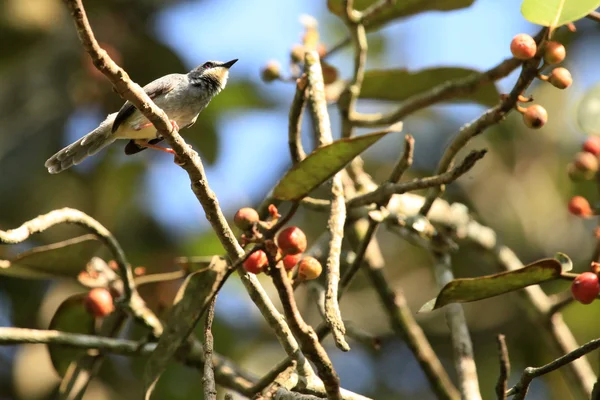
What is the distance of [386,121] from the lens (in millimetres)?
2822

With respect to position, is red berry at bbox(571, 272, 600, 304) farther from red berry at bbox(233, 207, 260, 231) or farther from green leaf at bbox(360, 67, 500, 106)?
green leaf at bbox(360, 67, 500, 106)

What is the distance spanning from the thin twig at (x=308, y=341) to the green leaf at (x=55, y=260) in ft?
3.11

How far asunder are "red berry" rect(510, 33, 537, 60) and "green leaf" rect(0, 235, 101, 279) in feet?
4.54

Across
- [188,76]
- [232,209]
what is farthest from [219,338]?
[188,76]

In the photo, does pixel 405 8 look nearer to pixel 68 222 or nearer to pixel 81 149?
pixel 81 149

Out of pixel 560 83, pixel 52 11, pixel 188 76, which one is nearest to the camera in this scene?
pixel 560 83

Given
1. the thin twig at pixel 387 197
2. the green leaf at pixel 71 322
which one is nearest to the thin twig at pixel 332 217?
the thin twig at pixel 387 197

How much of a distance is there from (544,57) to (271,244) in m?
1.08

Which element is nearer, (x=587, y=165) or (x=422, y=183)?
(x=422, y=183)

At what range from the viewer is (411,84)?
3.02 meters

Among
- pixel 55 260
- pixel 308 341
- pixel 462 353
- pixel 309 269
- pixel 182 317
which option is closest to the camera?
pixel 308 341

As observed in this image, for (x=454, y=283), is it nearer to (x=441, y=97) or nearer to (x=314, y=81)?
(x=314, y=81)

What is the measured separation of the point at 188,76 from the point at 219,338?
4.40 ft

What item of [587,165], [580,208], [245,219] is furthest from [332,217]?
[587,165]
